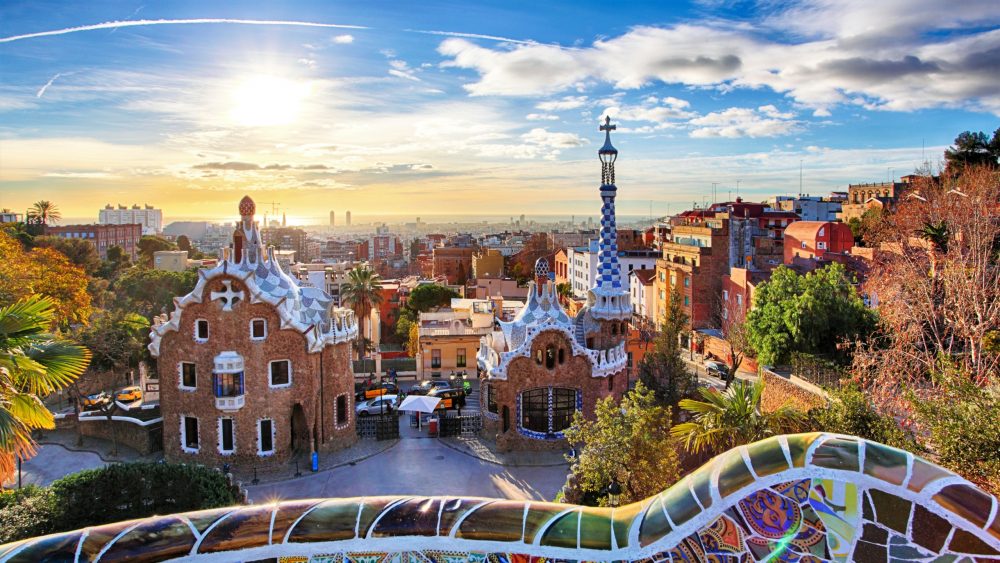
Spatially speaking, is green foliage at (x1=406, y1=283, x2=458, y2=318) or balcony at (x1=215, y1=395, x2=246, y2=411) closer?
balcony at (x1=215, y1=395, x2=246, y2=411)

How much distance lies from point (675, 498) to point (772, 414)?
1130 centimetres

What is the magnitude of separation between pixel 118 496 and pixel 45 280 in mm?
23515

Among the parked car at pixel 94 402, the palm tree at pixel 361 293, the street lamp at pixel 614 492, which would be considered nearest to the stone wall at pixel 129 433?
the parked car at pixel 94 402

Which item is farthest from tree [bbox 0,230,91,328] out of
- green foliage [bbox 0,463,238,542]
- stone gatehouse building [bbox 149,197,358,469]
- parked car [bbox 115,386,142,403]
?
green foliage [bbox 0,463,238,542]

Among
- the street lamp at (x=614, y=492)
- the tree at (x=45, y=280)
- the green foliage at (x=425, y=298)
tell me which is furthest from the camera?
the green foliage at (x=425, y=298)

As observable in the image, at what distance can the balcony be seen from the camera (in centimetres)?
2323

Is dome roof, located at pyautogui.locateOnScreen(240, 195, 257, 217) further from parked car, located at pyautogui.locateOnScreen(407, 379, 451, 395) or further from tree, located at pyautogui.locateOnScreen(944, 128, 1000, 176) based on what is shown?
tree, located at pyautogui.locateOnScreen(944, 128, 1000, 176)

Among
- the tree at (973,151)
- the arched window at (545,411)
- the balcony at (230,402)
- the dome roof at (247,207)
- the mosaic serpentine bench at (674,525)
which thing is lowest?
the arched window at (545,411)

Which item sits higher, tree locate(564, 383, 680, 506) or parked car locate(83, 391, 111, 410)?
tree locate(564, 383, 680, 506)

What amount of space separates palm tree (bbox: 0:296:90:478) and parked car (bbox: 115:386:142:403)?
21.7 m

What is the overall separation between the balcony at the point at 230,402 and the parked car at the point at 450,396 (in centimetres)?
1007

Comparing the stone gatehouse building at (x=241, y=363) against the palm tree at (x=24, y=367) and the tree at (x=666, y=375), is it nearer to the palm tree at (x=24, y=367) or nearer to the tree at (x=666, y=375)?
the palm tree at (x=24, y=367)

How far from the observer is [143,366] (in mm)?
35344

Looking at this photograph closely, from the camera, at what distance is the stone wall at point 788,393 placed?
23.7 m
